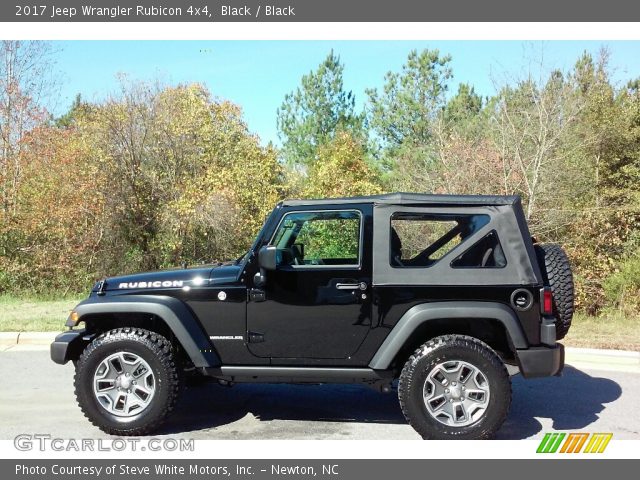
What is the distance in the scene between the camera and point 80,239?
14.3 meters

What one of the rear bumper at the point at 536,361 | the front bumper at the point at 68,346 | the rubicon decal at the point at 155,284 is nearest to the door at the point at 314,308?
the rubicon decal at the point at 155,284

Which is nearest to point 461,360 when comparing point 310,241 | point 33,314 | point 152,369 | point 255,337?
point 255,337

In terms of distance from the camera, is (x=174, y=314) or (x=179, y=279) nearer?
(x=174, y=314)

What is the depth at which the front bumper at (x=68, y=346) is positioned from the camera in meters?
4.97

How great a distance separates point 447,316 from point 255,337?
5.00 ft

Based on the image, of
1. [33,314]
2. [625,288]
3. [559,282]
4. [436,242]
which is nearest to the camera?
[559,282]

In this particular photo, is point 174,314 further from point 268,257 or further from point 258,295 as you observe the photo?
point 268,257

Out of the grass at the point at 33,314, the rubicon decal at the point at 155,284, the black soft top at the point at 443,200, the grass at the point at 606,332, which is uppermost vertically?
the black soft top at the point at 443,200

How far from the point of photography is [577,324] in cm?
961

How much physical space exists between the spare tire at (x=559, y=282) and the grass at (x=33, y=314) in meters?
6.88

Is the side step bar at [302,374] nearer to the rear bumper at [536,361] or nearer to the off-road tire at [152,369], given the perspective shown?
the off-road tire at [152,369]

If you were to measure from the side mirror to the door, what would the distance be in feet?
0.70

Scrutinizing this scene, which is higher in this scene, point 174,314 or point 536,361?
point 174,314

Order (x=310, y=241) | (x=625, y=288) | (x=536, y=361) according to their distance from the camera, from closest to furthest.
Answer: (x=536, y=361), (x=310, y=241), (x=625, y=288)
